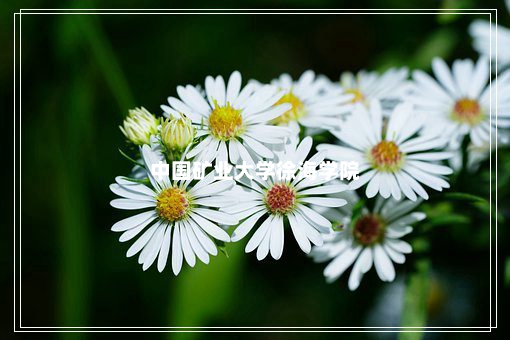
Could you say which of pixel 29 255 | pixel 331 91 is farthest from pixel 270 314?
pixel 331 91

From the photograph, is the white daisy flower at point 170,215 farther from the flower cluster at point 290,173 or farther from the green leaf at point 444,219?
the green leaf at point 444,219

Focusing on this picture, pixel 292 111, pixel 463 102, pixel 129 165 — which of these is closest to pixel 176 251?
pixel 292 111

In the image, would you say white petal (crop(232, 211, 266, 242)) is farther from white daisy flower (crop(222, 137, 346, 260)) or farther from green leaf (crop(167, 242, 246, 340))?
green leaf (crop(167, 242, 246, 340))

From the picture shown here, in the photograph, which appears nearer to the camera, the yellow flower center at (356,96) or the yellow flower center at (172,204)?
the yellow flower center at (172,204)

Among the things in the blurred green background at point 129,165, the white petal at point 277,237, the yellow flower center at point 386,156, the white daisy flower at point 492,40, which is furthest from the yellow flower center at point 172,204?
the white daisy flower at point 492,40

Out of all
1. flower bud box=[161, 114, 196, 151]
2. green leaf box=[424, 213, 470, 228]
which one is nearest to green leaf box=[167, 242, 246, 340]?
green leaf box=[424, 213, 470, 228]

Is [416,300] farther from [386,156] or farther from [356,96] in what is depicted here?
[356,96]
